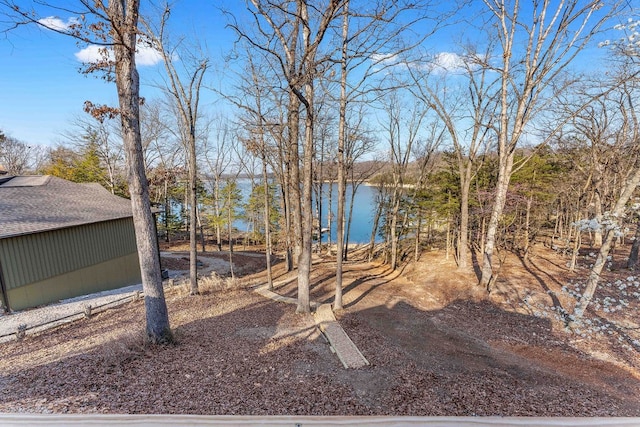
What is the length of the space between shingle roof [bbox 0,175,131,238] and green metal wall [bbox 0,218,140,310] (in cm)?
33

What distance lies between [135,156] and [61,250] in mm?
9016

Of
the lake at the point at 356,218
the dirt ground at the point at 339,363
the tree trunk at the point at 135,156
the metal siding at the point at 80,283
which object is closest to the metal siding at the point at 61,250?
the metal siding at the point at 80,283

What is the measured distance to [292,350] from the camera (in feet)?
19.3

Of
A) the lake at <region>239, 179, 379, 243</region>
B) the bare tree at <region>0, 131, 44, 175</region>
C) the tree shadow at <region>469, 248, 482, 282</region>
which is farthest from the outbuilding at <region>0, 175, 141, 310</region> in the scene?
the bare tree at <region>0, 131, 44, 175</region>

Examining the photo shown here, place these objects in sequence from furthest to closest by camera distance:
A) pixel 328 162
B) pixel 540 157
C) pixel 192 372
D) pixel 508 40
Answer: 1. pixel 328 162
2. pixel 540 157
3. pixel 508 40
4. pixel 192 372

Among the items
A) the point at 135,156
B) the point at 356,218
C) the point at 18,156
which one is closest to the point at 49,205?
the point at 135,156

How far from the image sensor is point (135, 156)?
213 inches

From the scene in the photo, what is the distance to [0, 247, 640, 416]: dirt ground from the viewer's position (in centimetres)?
380

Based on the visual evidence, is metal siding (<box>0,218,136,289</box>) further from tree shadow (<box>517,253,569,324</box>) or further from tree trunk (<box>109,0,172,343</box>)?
tree shadow (<box>517,253,569,324</box>)

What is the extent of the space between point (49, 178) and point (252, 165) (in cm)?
973

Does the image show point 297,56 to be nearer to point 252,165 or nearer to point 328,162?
point 252,165

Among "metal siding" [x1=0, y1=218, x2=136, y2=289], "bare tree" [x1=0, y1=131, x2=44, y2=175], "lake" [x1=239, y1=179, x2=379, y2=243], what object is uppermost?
"bare tree" [x1=0, y1=131, x2=44, y2=175]

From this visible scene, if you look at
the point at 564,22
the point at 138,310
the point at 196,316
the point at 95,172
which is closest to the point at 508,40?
the point at 564,22

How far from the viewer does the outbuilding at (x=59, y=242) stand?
394 inches
